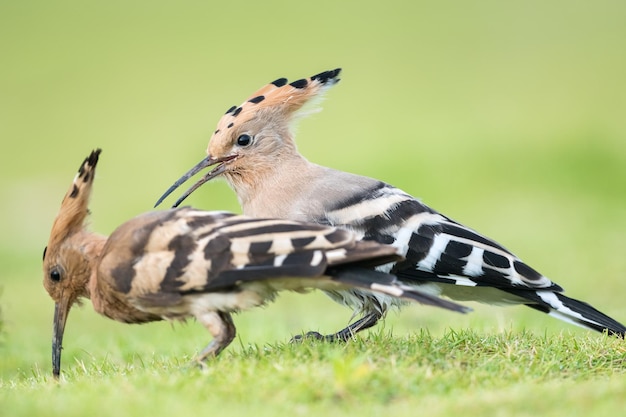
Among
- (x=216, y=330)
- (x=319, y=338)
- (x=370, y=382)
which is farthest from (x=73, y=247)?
(x=370, y=382)

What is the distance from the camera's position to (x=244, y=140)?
5676mm

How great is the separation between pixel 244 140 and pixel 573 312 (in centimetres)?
205

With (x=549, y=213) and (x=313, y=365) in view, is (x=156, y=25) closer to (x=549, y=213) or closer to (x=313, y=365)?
(x=549, y=213)

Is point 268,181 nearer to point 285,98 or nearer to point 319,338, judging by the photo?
point 285,98

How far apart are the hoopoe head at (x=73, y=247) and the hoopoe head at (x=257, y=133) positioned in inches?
34.2

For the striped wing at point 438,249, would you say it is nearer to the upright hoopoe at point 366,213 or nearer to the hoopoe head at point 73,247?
the upright hoopoe at point 366,213

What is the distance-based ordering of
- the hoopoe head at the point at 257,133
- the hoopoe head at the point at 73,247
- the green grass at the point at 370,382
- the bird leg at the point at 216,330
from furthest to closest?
the hoopoe head at the point at 257,133 → the hoopoe head at the point at 73,247 → the bird leg at the point at 216,330 → the green grass at the point at 370,382

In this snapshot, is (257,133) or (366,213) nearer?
(366,213)

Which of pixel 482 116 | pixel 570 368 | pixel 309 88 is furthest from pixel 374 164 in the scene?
pixel 570 368

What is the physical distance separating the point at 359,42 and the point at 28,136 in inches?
276

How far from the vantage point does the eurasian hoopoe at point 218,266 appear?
4.08m

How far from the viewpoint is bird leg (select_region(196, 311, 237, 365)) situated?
4.33 m

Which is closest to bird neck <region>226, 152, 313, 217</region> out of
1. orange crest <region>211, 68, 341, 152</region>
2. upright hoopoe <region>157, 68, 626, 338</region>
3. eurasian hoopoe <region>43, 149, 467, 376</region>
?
upright hoopoe <region>157, 68, 626, 338</region>

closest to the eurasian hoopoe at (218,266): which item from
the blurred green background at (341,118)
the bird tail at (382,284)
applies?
the bird tail at (382,284)
